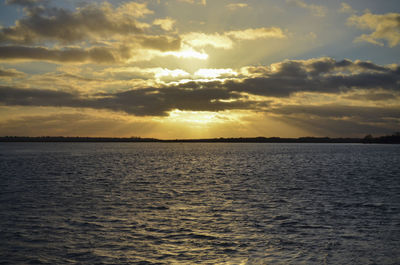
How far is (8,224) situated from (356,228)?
71.4 ft

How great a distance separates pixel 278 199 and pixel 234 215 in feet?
28.5

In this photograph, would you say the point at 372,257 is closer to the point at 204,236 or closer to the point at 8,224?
the point at 204,236

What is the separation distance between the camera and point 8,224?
20938 millimetres

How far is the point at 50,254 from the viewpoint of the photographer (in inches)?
602

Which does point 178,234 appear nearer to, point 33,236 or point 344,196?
point 33,236

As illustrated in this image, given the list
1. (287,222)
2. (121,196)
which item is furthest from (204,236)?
(121,196)

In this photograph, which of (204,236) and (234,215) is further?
(234,215)

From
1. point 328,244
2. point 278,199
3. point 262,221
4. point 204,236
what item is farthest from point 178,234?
point 278,199

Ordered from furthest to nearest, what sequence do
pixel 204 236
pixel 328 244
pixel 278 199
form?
pixel 278 199 → pixel 204 236 → pixel 328 244

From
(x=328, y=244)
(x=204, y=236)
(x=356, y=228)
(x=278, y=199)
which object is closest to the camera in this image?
(x=328, y=244)

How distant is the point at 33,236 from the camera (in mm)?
18172

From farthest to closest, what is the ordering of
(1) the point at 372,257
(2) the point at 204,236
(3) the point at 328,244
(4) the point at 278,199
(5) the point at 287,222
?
1. (4) the point at 278,199
2. (5) the point at 287,222
3. (2) the point at 204,236
4. (3) the point at 328,244
5. (1) the point at 372,257

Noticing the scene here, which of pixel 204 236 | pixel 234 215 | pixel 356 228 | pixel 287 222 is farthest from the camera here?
pixel 234 215

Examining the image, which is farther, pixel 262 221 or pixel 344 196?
pixel 344 196
